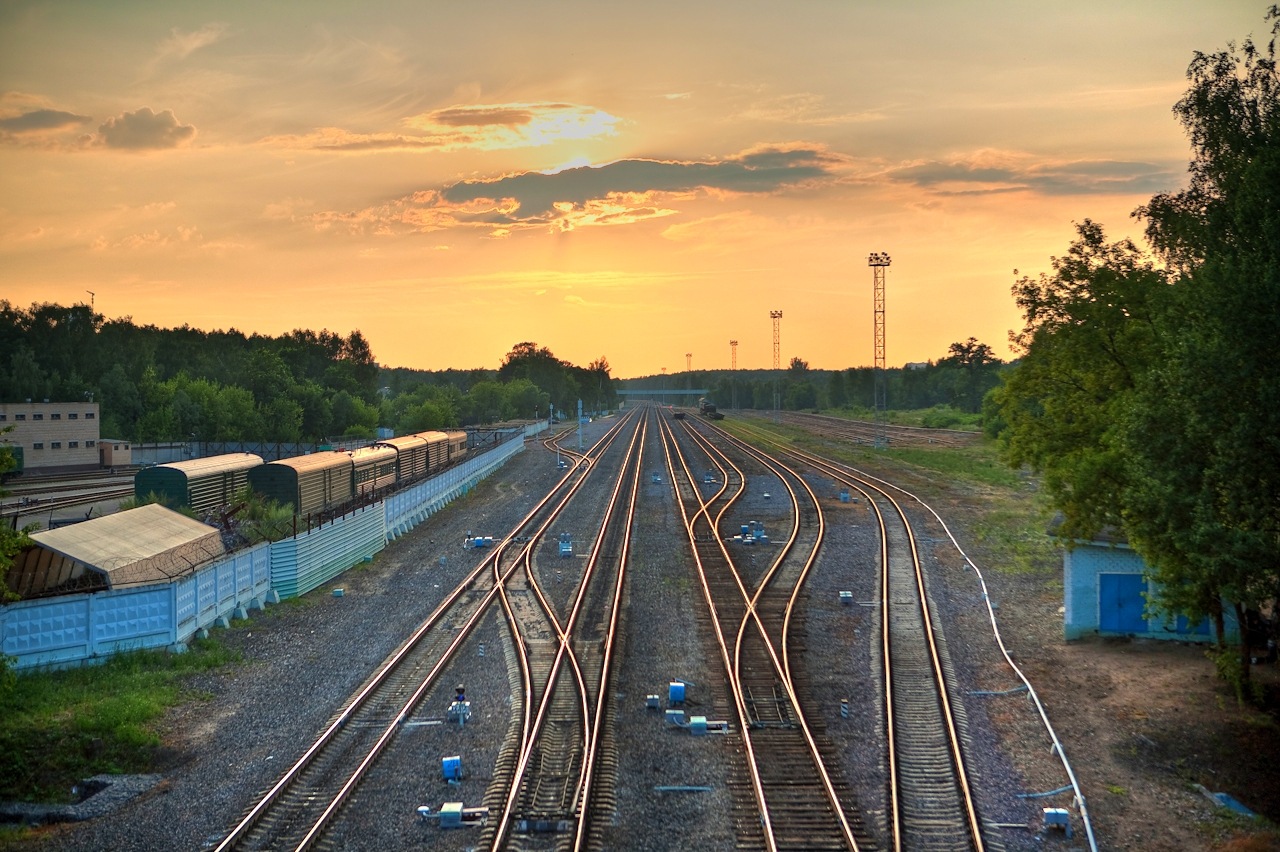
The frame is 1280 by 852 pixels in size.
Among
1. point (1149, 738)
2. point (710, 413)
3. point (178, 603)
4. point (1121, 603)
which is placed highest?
point (710, 413)

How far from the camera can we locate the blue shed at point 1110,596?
20.5m

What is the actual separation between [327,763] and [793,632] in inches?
445

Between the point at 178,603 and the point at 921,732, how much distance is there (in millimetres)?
15237

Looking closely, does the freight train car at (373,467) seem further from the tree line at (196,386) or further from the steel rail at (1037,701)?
the tree line at (196,386)

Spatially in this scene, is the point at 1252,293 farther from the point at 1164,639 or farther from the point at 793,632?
the point at 793,632

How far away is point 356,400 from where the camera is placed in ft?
313

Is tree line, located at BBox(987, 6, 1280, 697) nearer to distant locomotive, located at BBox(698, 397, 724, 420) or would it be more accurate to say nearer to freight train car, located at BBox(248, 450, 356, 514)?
freight train car, located at BBox(248, 450, 356, 514)

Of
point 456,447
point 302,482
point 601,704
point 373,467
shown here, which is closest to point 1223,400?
point 601,704

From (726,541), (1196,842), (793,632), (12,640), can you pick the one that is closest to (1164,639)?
(793,632)

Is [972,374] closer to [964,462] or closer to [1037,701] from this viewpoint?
[964,462]

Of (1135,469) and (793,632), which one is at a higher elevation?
(1135,469)

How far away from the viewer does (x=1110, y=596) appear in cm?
2120

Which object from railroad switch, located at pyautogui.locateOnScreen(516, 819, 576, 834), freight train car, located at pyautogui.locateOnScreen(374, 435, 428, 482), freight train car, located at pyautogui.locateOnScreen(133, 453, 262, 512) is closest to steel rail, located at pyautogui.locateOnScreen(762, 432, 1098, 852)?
railroad switch, located at pyautogui.locateOnScreen(516, 819, 576, 834)

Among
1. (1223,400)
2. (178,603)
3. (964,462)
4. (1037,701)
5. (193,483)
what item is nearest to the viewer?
(1223,400)
